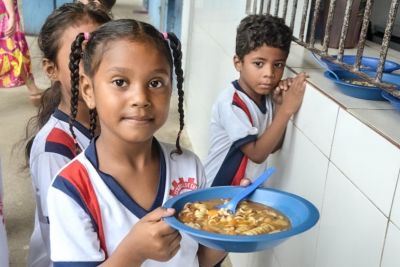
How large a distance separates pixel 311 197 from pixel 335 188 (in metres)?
0.17

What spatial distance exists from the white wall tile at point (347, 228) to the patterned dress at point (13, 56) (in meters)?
3.59

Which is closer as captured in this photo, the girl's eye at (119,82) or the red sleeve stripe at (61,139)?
the girl's eye at (119,82)

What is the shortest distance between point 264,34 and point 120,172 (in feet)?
2.55

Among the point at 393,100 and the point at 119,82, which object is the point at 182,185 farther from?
the point at 393,100

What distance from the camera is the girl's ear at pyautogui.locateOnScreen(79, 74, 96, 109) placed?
119 cm

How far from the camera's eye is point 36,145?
143cm

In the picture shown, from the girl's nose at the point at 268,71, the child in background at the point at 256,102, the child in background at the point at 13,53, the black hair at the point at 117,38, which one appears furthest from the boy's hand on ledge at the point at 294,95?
the child in background at the point at 13,53

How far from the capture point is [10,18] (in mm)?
4117

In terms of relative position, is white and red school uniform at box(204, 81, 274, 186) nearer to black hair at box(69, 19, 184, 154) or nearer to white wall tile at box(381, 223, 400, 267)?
black hair at box(69, 19, 184, 154)

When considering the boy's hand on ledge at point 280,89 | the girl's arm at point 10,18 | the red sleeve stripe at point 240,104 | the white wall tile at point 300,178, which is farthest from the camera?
the girl's arm at point 10,18

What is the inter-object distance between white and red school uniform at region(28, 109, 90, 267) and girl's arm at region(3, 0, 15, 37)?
9.74ft

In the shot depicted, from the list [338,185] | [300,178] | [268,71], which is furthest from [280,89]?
[338,185]

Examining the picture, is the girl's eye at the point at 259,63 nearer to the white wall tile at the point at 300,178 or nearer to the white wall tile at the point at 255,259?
the white wall tile at the point at 300,178

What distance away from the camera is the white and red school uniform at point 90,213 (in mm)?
1089
